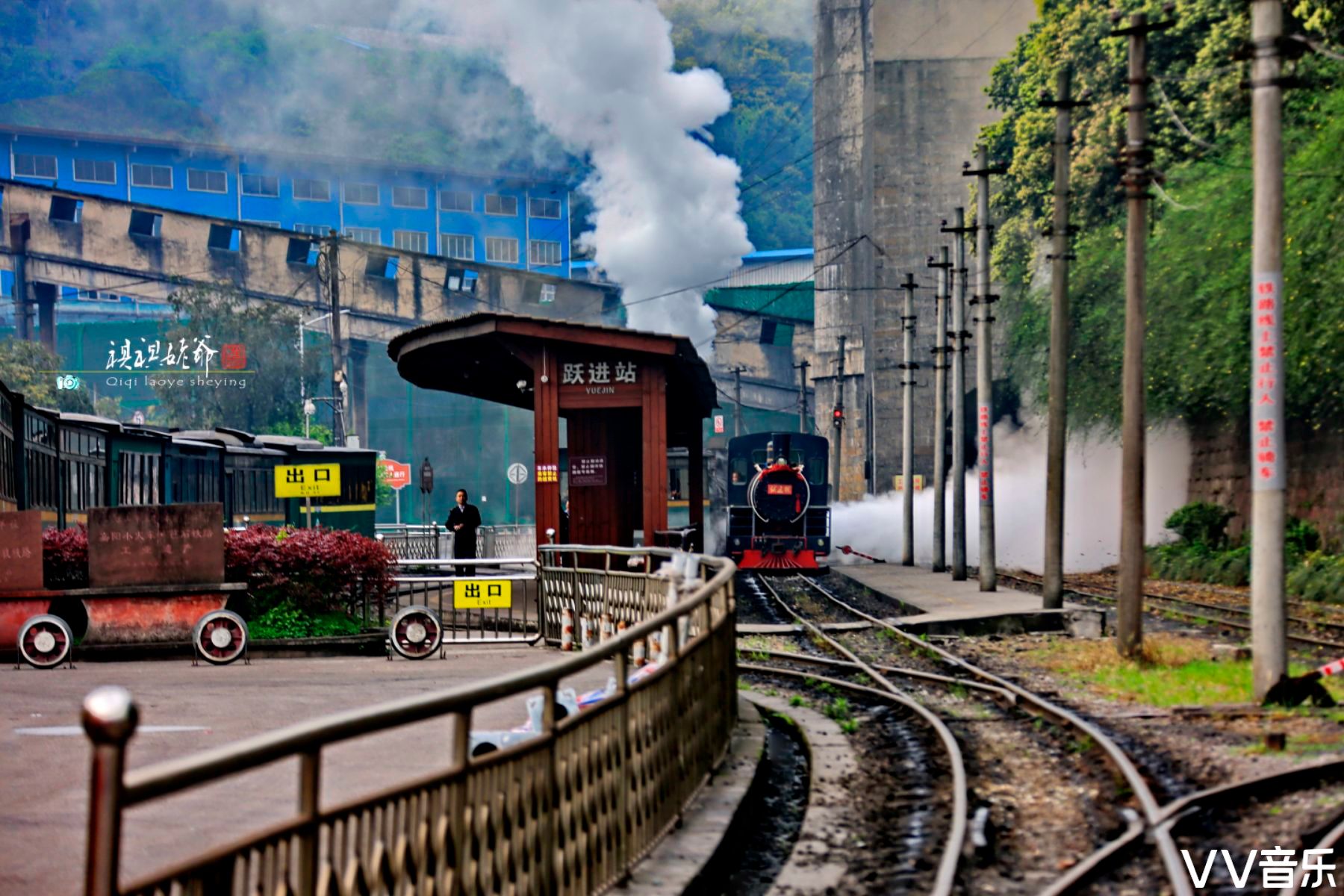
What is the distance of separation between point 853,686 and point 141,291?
56069 millimetres

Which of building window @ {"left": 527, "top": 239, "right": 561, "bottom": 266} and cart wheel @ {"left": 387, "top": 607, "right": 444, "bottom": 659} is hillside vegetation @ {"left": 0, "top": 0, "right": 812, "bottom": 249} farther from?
cart wheel @ {"left": 387, "top": 607, "right": 444, "bottom": 659}

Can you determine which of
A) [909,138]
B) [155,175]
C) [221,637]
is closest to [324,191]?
[155,175]

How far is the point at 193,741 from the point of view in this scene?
31.2 ft

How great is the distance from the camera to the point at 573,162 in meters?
93.0

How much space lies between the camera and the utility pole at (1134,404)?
16.0 metres

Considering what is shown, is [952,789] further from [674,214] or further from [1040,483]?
[674,214]

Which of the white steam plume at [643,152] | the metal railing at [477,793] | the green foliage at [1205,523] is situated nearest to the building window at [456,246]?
the white steam plume at [643,152]

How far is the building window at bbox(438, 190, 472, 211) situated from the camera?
90.0m

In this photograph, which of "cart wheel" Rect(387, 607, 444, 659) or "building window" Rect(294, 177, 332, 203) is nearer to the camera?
"cart wheel" Rect(387, 607, 444, 659)

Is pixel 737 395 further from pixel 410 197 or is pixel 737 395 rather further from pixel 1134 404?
pixel 1134 404

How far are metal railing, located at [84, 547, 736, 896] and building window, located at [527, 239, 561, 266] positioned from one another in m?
84.4

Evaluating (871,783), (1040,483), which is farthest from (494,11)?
(871,783)

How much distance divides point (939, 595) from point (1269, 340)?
1473 centimetres

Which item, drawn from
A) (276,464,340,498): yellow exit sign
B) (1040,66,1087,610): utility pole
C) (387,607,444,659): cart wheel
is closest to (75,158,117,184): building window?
(276,464,340,498): yellow exit sign
